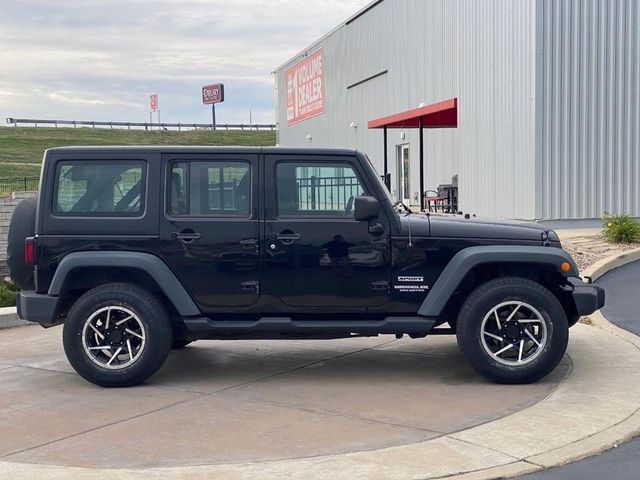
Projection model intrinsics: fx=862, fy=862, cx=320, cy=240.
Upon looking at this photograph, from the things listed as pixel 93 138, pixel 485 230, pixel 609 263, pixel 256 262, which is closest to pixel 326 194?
Result: pixel 256 262

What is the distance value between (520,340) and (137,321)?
3.06 meters

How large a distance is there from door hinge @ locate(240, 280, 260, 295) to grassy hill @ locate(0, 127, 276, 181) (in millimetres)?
53118

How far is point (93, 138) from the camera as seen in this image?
78.1m

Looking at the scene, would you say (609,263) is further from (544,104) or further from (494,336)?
(494,336)

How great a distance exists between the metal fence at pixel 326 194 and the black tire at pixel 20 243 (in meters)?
2.21

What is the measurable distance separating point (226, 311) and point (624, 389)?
3.15 m

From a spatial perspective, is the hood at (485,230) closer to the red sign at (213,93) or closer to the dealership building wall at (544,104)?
the dealership building wall at (544,104)

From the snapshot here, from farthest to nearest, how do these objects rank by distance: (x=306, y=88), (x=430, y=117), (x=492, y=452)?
(x=306, y=88)
(x=430, y=117)
(x=492, y=452)

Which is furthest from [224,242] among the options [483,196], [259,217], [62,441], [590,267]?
[483,196]

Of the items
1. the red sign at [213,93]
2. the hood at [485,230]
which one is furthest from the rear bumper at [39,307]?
the red sign at [213,93]

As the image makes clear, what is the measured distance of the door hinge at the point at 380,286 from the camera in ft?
22.6

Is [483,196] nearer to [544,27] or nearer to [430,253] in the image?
[544,27]

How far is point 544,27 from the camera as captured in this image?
1809cm

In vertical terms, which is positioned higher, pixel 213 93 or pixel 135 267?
pixel 213 93
